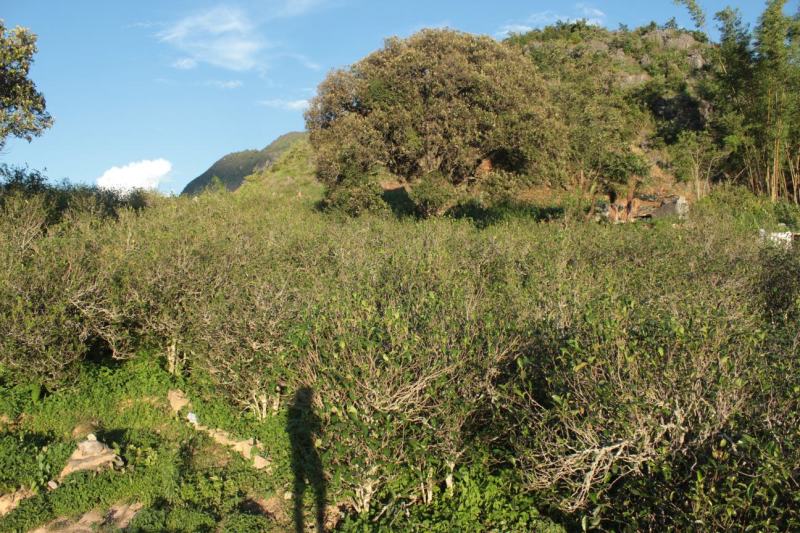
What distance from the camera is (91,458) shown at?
6.05m

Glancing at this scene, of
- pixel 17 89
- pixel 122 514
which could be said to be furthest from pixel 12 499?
pixel 17 89

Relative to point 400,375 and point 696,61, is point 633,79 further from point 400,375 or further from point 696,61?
point 400,375

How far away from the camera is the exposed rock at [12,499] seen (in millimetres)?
5500

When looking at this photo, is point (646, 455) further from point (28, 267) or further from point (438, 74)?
point (438, 74)

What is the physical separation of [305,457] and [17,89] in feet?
41.0

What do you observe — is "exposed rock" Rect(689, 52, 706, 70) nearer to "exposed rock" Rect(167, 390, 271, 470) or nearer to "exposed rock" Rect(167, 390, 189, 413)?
"exposed rock" Rect(167, 390, 189, 413)

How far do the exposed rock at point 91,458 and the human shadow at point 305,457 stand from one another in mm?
1912

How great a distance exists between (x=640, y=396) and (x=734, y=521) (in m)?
0.87

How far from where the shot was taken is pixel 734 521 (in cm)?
337

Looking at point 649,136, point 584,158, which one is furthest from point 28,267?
point 649,136

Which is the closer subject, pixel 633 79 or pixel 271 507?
pixel 271 507

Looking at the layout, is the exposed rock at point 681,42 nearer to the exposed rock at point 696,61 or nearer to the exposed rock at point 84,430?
the exposed rock at point 696,61

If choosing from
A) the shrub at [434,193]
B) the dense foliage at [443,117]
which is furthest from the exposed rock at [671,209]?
the shrub at [434,193]

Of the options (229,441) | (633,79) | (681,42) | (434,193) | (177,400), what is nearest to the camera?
(229,441)
